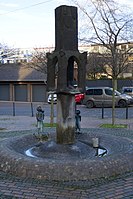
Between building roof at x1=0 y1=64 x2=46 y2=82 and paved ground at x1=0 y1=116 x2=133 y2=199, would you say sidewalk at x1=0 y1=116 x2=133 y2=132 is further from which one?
building roof at x1=0 y1=64 x2=46 y2=82

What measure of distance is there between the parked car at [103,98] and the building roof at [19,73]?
471 inches

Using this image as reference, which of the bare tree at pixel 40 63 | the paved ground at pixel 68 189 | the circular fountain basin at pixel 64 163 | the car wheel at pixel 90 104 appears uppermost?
the bare tree at pixel 40 63

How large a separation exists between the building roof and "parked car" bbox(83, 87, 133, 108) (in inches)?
471

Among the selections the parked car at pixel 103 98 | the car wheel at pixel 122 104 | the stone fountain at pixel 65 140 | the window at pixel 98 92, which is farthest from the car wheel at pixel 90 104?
the stone fountain at pixel 65 140

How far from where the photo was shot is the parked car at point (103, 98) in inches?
982

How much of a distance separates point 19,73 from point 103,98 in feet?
57.7

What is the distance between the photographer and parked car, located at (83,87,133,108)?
24.9 metres

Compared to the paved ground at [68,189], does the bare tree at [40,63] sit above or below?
above

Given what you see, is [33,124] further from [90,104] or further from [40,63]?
[40,63]

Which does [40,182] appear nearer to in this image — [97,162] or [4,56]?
[97,162]

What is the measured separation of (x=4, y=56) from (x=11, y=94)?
20.3 feet

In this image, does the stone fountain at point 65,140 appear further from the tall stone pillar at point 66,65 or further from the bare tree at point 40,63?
the bare tree at point 40,63

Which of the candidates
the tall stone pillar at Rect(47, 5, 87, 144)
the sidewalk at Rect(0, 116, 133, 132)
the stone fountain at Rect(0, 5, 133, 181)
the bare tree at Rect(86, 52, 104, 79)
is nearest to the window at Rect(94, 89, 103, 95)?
the bare tree at Rect(86, 52, 104, 79)

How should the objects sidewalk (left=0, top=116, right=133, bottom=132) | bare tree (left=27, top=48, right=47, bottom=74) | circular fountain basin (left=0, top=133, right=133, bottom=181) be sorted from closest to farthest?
circular fountain basin (left=0, top=133, right=133, bottom=181) < sidewalk (left=0, top=116, right=133, bottom=132) < bare tree (left=27, top=48, right=47, bottom=74)
